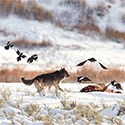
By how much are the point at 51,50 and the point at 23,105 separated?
25.2 ft

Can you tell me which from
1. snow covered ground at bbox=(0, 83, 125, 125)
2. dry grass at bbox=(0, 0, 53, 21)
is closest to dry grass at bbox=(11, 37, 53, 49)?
dry grass at bbox=(0, 0, 53, 21)

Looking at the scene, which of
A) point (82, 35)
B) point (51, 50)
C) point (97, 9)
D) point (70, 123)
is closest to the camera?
point (70, 123)

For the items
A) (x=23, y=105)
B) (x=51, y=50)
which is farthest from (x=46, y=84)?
(x=51, y=50)

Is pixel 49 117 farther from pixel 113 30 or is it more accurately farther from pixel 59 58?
pixel 113 30

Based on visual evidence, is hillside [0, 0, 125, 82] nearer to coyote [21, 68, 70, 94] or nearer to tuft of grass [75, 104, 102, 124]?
coyote [21, 68, 70, 94]

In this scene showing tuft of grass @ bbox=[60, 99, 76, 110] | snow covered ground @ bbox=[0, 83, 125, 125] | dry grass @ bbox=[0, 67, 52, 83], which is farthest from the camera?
dry grass @ bbox=[0, 67, 52, 83]

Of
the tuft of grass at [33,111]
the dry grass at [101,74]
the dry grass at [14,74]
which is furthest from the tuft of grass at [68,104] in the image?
the dry grass at [101,74]

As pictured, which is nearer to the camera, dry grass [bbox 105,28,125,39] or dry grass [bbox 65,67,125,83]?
dry grass [bbox 65,67,125,83]

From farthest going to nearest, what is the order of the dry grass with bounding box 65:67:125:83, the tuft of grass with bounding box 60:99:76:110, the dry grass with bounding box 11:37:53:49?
the dry grass with bounding box 11:37:53:49
the dry grass with bounding box 65:67:125:83
the tuft of grass with bounding box 60:99:76:110

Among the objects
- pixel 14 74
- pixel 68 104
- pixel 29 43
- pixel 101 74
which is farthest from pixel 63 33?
pixel 68 104

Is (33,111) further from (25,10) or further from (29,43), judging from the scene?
(25,10)

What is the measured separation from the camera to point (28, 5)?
1550 cm

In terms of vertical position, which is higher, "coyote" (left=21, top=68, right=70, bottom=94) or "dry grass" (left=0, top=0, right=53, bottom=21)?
"dry grass" (left=0, top=0, right=53, bottom=21)

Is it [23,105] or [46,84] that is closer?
[23,105]
